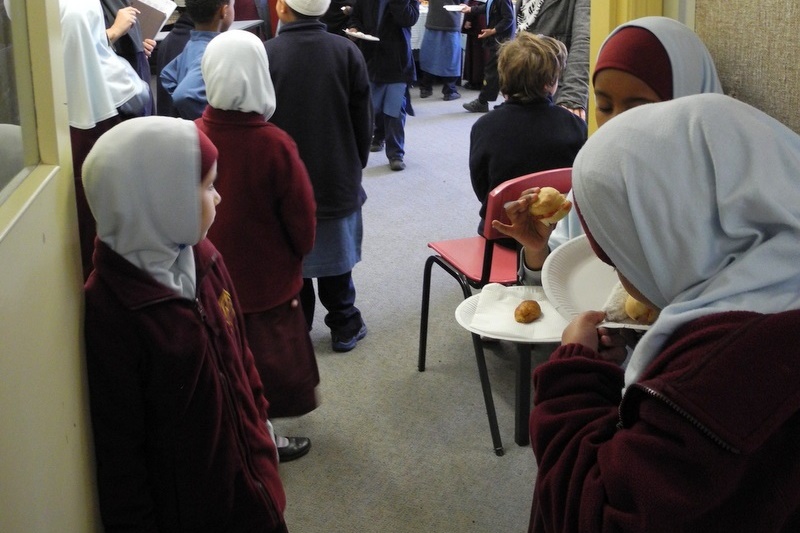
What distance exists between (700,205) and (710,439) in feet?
0.88

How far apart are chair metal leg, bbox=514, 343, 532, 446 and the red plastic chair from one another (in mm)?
73

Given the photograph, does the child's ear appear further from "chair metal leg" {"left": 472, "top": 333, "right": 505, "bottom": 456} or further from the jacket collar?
the jacket collar

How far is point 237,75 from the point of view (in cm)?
249

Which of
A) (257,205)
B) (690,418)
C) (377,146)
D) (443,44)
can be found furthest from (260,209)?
(443,44)

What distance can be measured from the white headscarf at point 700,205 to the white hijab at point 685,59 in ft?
2.07

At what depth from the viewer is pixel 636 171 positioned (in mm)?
994

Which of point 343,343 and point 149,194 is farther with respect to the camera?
point 343,343

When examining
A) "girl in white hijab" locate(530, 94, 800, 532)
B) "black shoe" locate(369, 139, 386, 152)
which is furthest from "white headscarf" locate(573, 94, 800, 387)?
"black shoe" locate(369, 139, 386, 152)

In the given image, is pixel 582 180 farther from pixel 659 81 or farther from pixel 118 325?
pixel 118 325

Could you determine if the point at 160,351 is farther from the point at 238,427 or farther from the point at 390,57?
the point at 390,57

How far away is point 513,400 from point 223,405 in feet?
5.63

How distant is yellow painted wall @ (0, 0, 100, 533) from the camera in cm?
91

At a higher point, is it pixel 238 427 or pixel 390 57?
pixel 390 57

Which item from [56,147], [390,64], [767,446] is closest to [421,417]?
[56,147]
